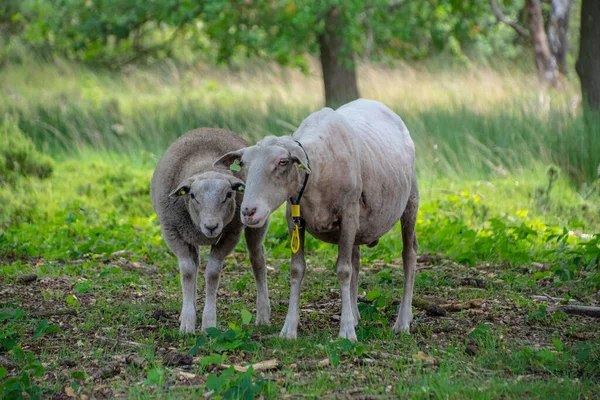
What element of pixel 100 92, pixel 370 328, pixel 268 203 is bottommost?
pixel 100 92

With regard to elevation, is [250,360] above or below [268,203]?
below

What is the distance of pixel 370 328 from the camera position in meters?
5.29

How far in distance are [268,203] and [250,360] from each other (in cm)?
88

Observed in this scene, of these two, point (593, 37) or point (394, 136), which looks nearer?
point (394, 136)

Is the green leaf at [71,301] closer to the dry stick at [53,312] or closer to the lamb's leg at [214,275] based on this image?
the dry stick at [53,312]

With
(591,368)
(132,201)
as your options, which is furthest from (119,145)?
(591,368)

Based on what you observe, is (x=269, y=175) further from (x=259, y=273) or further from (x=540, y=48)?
(x=540, y=48)

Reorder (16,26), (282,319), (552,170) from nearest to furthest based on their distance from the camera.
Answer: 1. (282,319)
2. (552,170)
3. (16,26)

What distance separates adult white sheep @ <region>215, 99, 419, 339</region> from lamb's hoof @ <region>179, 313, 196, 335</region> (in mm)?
619

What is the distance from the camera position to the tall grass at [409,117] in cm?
1078

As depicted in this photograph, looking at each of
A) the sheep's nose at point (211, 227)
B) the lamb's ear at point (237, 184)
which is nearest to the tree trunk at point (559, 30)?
the lamb's ear at point (237, 184)

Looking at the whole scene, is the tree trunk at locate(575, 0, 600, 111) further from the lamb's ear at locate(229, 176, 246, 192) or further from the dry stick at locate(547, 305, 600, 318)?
the lamb's ear at locate(229, 176, 246, 192)

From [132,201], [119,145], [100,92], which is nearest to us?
[132,201]

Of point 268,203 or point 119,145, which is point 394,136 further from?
point 119,145
